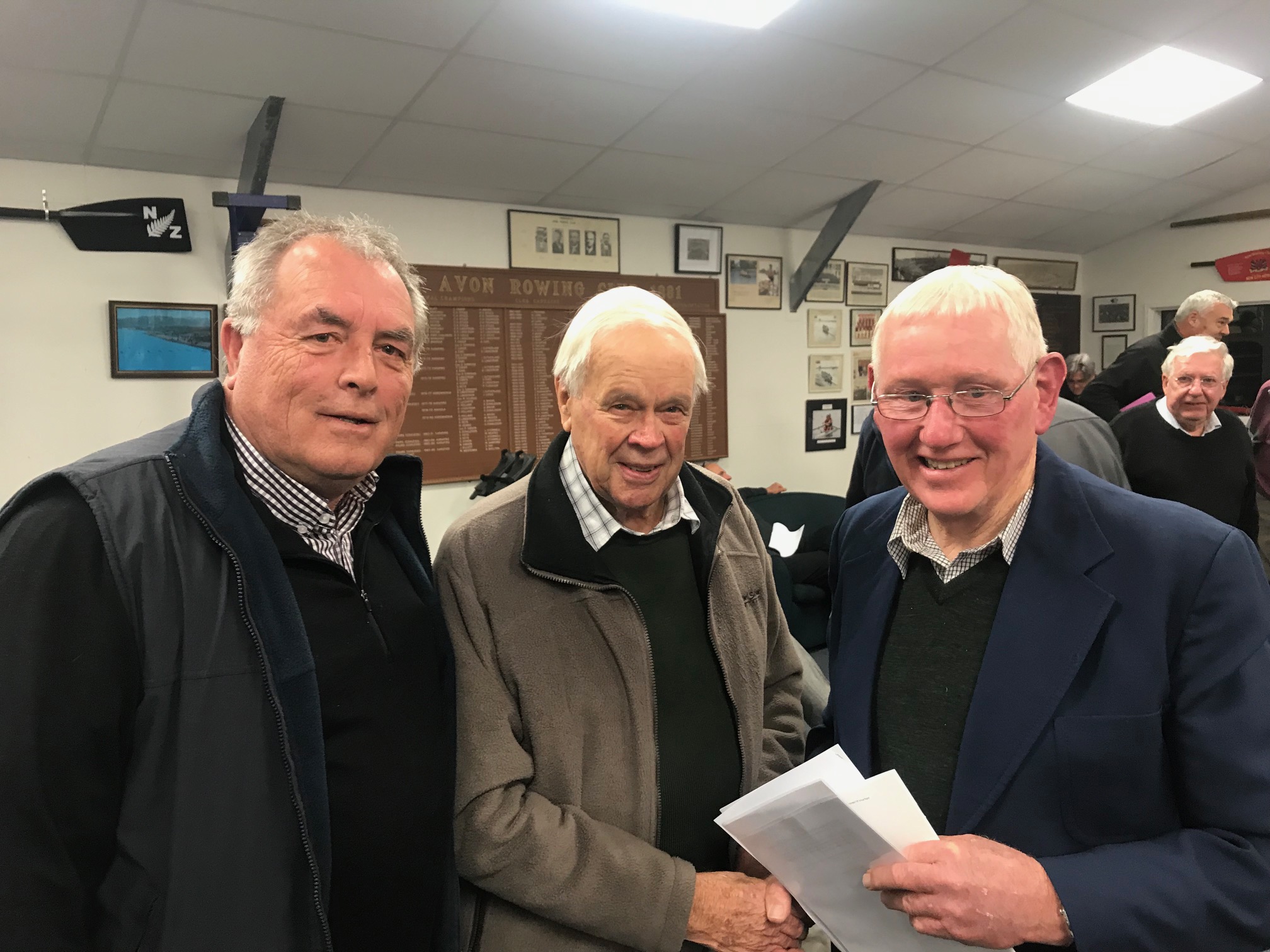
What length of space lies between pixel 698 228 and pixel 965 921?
4.08 metres

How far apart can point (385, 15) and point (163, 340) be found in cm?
167

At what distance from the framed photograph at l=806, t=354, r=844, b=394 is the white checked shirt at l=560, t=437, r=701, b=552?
12.4 ft

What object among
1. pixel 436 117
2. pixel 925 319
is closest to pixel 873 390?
pixel 925 319

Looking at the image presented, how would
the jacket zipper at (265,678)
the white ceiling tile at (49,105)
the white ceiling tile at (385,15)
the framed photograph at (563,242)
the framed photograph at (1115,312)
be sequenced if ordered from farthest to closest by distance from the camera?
the framed photograph at (1115,312) → the framed photograph at (563,242) → the white ceiling tile at (49,105) → the white ceiling tile at (385,15) → the jacket zipper at (265,678)

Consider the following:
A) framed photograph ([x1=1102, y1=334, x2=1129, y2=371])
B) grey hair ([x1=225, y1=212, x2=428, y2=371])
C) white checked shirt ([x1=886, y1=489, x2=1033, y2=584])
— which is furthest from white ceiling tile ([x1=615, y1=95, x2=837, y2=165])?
framed photograph ([x1=1102, y1=334, x2=1129, y2=371])

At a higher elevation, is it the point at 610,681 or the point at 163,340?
the point at 163,340

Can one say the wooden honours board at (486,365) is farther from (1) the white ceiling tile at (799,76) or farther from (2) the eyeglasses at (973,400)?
(2) the eyeglasses at (973,400)

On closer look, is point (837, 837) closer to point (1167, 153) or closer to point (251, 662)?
point (251, 662)

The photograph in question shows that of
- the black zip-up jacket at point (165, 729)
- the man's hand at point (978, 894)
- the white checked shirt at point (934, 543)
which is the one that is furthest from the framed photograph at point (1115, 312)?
the black zip-up jacket at point (165, 729)

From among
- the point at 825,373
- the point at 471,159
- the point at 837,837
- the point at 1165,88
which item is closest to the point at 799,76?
the point at 471,159

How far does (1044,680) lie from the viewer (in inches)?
37.4

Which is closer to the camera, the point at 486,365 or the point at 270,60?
the point at 270,60

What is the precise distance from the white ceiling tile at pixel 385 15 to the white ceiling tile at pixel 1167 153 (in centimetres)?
381

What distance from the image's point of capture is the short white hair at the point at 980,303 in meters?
0.99
